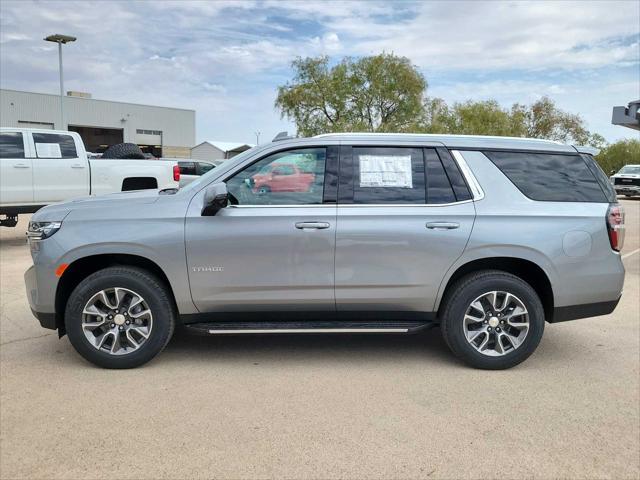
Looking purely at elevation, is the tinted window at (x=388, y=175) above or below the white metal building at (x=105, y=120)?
below

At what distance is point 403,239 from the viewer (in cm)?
450

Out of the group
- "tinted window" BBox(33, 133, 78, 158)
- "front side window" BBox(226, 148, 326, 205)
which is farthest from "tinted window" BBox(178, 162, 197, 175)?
"front side window" BBox(226, 148, 326, 205)

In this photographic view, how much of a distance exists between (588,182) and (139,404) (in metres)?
3.80

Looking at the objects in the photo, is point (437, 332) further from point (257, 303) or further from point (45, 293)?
point (45, 293)

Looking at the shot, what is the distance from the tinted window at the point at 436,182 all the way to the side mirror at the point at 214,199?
1.59 m

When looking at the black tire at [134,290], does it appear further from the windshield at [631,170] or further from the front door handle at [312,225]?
the windshield at [631,170]

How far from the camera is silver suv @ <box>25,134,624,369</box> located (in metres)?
4.48

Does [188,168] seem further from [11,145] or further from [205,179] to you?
[205,179]

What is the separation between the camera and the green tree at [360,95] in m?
44.5

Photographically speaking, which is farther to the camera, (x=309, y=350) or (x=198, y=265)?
(x=309, y=350)

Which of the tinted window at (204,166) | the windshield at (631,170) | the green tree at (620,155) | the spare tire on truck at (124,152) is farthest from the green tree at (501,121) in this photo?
the spare tire on truck at (124,152)

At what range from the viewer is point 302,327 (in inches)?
179

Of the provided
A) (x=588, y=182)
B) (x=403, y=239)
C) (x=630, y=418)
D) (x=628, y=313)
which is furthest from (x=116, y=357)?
(x=628, y=313)

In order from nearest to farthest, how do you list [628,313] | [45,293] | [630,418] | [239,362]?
[630,418] → [45,293] → [239,362] → [628,313]
